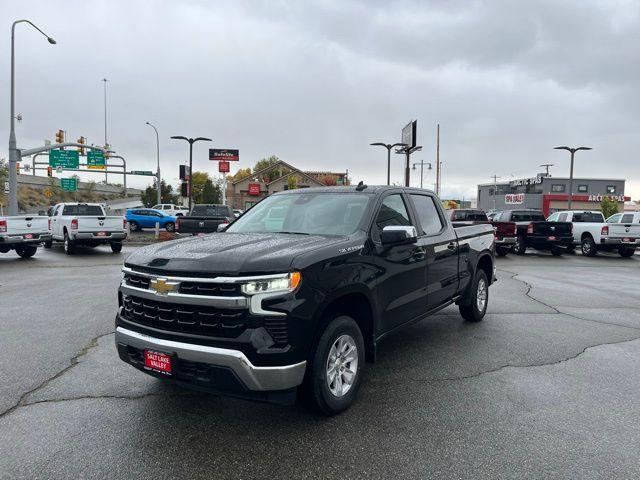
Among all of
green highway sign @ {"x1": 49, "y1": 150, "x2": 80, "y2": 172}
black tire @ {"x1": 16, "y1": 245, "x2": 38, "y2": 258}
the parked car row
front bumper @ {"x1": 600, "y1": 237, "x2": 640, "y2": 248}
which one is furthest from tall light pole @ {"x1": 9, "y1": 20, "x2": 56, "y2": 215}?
front bumper @ {"x1": 600, "y1": 237, "x2": 640, "y2": 248}

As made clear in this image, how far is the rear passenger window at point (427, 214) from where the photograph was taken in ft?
17.3

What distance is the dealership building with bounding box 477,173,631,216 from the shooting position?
60.0m

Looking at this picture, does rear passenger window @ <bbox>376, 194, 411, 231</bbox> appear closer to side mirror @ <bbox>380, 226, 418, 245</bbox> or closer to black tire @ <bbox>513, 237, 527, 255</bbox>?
side mirror @ <bbox>380, 226, 418, 245</bbox>

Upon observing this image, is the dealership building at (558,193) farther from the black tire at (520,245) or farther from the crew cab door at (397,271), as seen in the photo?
the crew cab door at (397,271)

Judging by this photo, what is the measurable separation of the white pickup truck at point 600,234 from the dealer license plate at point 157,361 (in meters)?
19.2

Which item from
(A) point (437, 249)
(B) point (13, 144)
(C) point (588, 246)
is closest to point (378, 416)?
(A) point (437, 249)

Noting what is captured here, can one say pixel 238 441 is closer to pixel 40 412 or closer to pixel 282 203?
pixel 40 412

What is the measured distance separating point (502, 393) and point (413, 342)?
164cm

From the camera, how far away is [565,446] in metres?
3.26

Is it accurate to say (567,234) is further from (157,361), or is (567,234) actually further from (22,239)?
(22,239)

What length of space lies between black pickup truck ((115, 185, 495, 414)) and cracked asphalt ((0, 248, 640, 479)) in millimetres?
415

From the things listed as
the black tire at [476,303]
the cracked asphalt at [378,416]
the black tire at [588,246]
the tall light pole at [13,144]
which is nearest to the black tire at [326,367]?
the cracked asphalt at [378,416]

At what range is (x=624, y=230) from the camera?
18.0 meters

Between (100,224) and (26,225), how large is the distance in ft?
7.47
